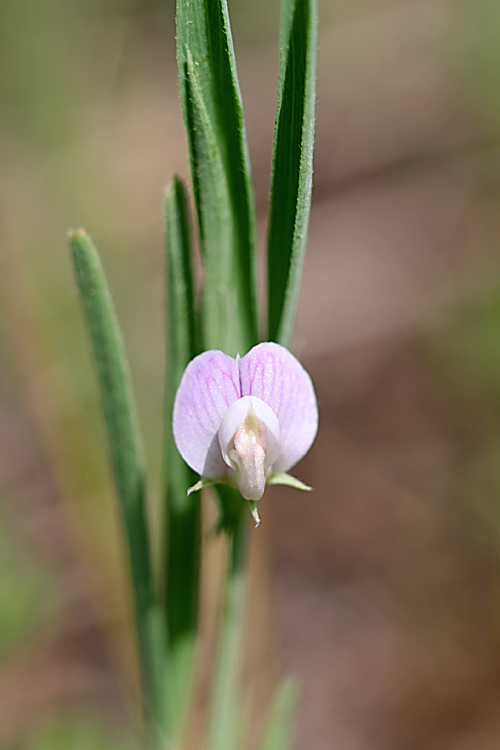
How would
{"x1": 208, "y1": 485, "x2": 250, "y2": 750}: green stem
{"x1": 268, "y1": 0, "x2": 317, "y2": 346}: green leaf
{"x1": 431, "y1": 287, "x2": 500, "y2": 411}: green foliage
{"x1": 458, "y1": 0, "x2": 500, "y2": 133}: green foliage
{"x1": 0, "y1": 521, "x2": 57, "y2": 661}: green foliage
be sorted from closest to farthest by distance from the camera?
{"x1": 268, "y1": 0, "x2": 317, "y2": 346}: green leaf, {"x1": 208, "y1": 485, "x2": 250, "y2": 750}: green stem, {"x1": 0, "y1": 521, "x2": 57, "y2": 661}: green foliage, {"x1": 431, "y1": 287, "x2": 500, "y2": 411}: green foliage, {"x1": 458, "y1": 0, "x2": 500, "y2": 133}: green foliage

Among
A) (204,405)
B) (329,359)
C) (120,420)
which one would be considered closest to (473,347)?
(329,359)

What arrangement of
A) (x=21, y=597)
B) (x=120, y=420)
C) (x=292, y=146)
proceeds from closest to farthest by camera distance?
(x=292, y=146), (x=120, y=420), (x=21, y=597)

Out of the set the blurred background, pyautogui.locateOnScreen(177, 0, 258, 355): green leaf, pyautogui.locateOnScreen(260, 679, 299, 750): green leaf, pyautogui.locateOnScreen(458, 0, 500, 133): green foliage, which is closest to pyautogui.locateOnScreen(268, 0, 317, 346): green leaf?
pyautogui.locateOnScreen(177, 0, 258, 355): green leaf

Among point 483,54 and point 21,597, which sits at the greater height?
point 483,54

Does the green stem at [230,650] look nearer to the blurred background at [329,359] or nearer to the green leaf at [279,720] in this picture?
the green leaf at [279,720]

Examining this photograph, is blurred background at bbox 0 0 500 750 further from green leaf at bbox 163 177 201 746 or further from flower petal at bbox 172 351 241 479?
flower petal at bbox 172 351 241 479

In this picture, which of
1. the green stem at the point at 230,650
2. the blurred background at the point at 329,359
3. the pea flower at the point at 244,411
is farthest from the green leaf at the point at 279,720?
the blurred background at the point at 329,359

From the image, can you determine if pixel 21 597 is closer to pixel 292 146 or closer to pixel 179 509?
pixel 179 509
